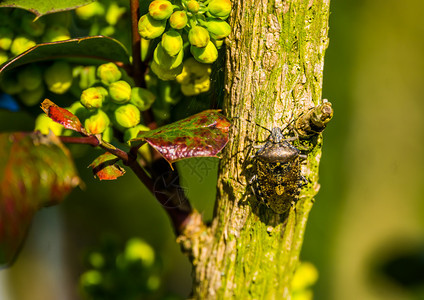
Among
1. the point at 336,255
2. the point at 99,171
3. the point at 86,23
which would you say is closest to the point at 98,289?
the point at 99,171

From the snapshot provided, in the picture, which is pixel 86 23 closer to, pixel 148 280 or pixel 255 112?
pixel 255 112

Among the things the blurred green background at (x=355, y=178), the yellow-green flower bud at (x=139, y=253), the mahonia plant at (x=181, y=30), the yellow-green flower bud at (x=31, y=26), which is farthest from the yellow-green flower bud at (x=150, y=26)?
the blurred green background at (x=355, y=178)

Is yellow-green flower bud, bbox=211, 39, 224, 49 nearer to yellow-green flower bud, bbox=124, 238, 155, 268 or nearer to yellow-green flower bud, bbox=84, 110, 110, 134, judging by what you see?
yellow-green flower bud, bbox=84, 110, 110, 134

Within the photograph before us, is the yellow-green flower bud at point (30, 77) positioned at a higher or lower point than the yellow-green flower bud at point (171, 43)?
lower

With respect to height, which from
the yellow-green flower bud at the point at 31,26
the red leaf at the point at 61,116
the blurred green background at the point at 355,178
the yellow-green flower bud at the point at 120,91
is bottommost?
the blurred green background at the point at 355,178

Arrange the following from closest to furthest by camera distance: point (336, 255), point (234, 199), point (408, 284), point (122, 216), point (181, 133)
Answer: point (181, 133) < point (234, 199) < point (408, 284) < point (122, 216) < point (336, 255)

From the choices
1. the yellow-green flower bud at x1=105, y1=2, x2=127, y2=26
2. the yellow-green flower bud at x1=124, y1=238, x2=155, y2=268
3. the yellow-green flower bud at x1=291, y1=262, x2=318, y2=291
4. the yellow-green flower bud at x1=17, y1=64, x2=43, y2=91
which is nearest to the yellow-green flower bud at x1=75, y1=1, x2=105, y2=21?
the yellow-green flower bud at x1=105, y1=2, x2=127, y2=26

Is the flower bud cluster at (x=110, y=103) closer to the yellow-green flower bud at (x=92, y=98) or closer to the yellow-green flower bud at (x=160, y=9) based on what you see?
the yellow-green flower bud at (x=92, y=98)
